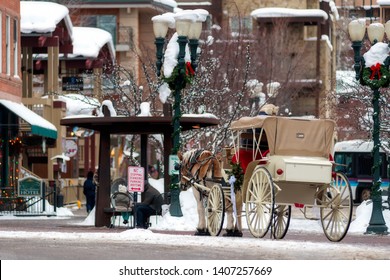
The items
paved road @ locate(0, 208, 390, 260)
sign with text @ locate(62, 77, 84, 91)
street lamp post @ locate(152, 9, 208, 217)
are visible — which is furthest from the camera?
sign with text @ locate(62, 77, 84, 91)

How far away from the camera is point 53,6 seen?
57.3m

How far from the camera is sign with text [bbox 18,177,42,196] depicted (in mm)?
44812

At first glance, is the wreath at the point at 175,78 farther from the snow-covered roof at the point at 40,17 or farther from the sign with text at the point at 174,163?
the snow-covered roof at the point at 40,17

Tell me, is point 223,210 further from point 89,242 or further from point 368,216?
point 368,216

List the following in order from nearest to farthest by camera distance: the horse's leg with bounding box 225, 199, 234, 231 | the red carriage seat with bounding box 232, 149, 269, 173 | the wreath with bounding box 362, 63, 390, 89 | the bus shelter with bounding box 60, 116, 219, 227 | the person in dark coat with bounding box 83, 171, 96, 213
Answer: the horse's leg with bounding box 225, 199, 234, 231 → the red carriage seat with bounding box 232, 149, 269, 173 → the wreath with bounding box 362, 63, 390, 89 → the bus shelter with bounding box 60, 116, 219, 227 → the person in dark coat with bounding box 83, 171, 96, 213

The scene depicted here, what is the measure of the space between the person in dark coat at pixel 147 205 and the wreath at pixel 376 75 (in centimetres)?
507

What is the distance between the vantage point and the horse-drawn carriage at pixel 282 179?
26125mm

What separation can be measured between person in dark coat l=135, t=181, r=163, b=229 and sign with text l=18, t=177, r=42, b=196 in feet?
42.4

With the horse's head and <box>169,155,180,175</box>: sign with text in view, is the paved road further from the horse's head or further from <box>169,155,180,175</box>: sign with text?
<box>169,155,180,175</box>: sign with text

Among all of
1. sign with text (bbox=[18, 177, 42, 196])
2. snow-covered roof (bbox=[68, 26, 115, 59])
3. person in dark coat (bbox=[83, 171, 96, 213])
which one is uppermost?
snow-covered roof (bbox=[68, 26, 115, 59])

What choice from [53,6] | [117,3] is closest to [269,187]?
[53,6]

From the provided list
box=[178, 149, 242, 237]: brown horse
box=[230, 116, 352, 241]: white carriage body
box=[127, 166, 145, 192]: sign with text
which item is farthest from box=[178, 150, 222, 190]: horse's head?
box=[230, 116, 352, 241]: white carriage body

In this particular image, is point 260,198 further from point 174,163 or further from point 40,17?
point 40,17

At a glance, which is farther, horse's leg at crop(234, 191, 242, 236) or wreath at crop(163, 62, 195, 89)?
wreath at crop(163, 62, 195, 89)
